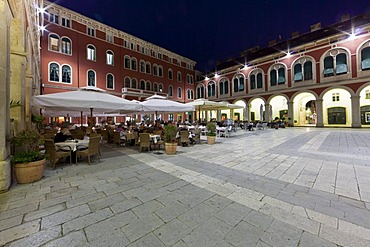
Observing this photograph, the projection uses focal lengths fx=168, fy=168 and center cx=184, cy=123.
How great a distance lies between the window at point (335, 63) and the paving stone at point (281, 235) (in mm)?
23091

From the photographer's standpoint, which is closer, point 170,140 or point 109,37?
point 170,140

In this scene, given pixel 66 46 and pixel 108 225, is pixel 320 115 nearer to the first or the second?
pixel 108 225

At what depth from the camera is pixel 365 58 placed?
16578mm

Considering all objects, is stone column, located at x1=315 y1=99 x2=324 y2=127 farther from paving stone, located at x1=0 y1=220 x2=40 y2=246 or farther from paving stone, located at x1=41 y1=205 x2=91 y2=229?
paving stone, located at x1=0 y1=220 x2=40 y2=246

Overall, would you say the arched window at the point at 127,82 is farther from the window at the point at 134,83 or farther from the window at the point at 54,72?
the window at the point at 54,72

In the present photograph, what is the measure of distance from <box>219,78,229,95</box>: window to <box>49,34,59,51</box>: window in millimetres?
23266

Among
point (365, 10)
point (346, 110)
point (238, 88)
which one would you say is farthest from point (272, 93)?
point (365, 10)

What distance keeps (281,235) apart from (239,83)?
27060 millimetres

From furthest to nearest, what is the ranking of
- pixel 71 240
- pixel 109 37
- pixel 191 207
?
pixel 109 37 → pixel 191 207 → pixel 71 240

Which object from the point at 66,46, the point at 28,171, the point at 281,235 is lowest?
the point at 281,235

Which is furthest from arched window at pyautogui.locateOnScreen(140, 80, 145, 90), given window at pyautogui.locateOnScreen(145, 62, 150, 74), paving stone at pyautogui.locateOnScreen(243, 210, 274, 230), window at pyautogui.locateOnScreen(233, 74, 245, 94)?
paving stone at pyautogui.locateOnScreen(243, 210, 274, 230)

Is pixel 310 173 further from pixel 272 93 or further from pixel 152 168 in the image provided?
pixel 272 93

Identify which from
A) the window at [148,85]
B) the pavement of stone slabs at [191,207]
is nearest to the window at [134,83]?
the window at [148,85]

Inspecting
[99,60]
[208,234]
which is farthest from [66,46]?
[208,234]
